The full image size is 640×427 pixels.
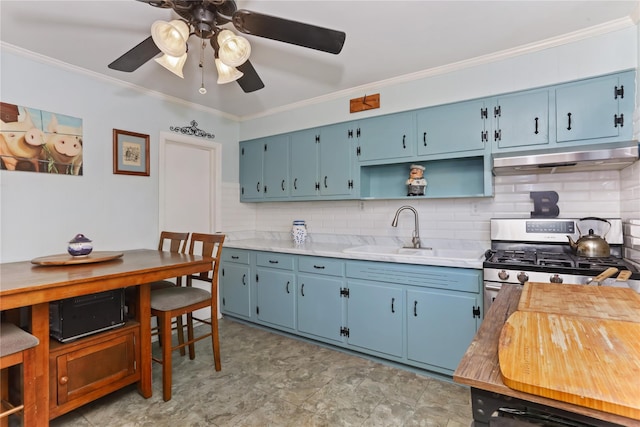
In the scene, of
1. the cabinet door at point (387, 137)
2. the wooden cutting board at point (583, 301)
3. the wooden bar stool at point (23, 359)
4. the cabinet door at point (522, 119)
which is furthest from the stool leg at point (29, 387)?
the cabinet door at point (522, 119)

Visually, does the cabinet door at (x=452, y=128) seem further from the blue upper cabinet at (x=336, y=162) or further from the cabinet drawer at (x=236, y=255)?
the cabinet drawer at (x=236, y=255)

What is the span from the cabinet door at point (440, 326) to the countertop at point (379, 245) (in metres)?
0.23

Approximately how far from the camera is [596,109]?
2139 mm

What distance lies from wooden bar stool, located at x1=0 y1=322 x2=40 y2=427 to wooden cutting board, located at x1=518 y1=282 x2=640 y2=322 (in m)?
2.22

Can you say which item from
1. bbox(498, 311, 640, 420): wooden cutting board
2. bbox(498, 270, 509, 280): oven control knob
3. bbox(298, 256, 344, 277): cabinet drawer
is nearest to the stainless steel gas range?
bbox(498, 270, 509, 280): oven control knob

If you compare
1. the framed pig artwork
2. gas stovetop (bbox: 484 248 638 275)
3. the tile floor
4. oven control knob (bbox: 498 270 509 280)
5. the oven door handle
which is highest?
the framed pig artwork

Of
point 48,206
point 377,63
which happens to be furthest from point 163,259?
point 377,63

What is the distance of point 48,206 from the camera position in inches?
99.8

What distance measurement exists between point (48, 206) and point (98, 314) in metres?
1.14

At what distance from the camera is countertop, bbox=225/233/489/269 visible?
235cm

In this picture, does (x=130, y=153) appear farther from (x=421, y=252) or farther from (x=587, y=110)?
(x=587, y=110)

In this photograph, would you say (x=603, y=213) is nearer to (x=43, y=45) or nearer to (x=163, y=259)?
(x=163, y=259)

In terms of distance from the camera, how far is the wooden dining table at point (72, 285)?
1.56 meters

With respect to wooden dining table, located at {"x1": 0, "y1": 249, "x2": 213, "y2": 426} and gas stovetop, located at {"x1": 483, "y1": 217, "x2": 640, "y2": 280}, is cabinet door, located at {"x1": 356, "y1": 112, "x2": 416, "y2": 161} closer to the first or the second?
gas stovetop, located at {"x1": 483, "y1": 217, "x2": 640, "y2": 280}
